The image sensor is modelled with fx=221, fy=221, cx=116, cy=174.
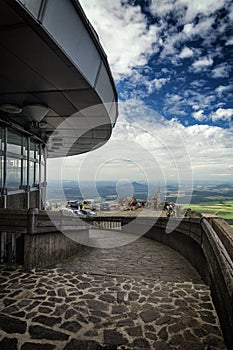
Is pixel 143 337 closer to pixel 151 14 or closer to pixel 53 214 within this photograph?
pixel 53 214

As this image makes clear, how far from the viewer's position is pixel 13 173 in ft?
26.9

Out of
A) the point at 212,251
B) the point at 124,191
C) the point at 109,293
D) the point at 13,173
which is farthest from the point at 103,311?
the point at 124,191

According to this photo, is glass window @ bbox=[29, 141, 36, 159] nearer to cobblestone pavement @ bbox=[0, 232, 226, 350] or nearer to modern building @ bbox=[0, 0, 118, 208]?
modern building @ bbox=[0, 0, 118, 208]

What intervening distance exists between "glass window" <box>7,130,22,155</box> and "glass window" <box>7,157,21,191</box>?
1.10ft

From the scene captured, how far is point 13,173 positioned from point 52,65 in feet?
17.7

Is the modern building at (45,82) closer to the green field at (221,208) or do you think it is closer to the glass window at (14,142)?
the glass window at (14,142)

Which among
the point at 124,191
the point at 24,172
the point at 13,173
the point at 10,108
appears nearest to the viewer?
the point at 10,108

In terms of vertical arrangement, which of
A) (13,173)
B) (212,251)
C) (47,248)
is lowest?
Result: (47,248)

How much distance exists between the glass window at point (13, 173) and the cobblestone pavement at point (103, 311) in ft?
12.8

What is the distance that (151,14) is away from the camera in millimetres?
5508

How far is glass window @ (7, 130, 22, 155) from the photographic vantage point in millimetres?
7832

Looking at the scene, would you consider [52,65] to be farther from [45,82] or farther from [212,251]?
[212,251]

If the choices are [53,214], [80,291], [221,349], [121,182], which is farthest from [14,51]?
[121,182]

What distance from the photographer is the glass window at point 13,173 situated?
25.8 ft
